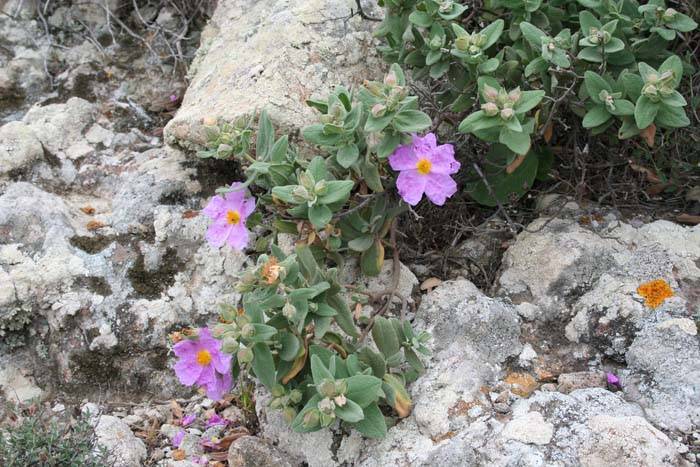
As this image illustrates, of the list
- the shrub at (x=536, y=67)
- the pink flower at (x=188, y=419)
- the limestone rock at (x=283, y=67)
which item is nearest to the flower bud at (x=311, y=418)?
the pink flower at (x=188, y=419)

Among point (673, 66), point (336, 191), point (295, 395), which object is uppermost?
point (673, 66)

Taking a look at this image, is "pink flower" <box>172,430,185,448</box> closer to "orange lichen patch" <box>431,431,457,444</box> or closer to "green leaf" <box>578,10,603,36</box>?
"orange lichen patch" <box>431,431,457,444</box>

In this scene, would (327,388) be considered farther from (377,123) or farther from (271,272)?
(377,123)

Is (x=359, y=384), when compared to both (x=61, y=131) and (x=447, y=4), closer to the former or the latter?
(x=447, y=4)

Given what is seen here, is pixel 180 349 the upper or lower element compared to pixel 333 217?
lower

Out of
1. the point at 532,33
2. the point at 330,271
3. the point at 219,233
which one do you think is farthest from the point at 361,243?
the point at 532,33

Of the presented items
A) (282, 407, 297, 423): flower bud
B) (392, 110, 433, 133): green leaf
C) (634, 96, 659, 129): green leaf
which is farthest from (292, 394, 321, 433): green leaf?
(634, 96, 659, 129): green leaf

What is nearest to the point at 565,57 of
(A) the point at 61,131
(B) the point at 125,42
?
(A) the point at 61,131
